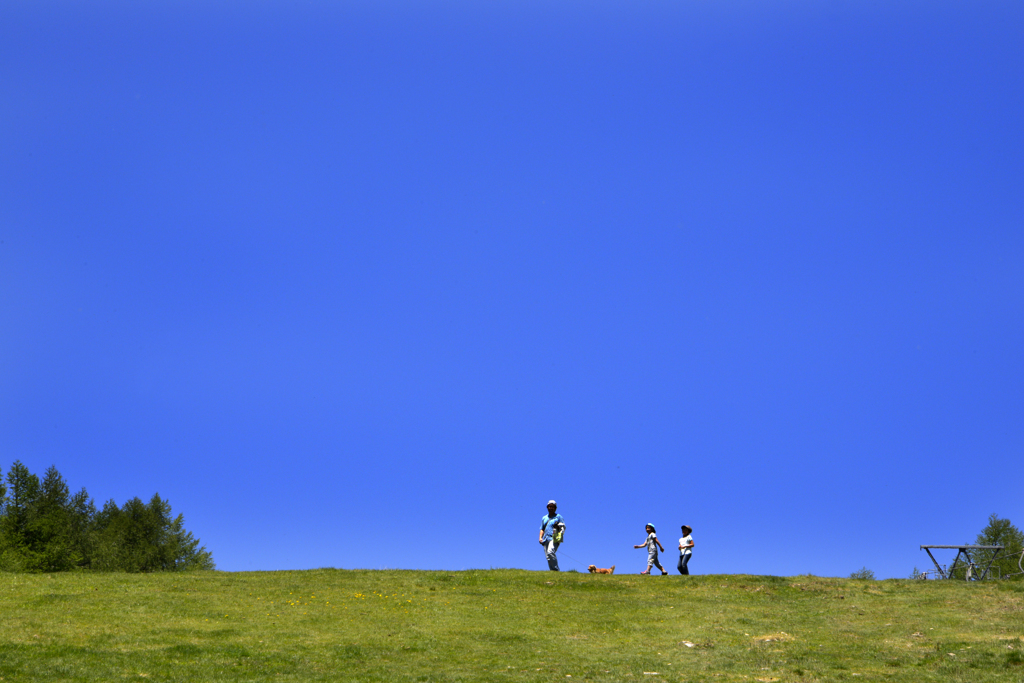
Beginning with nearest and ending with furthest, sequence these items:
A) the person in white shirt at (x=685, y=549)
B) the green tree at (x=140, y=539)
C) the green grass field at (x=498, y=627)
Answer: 1. the green grass field at (x=498, y=627)
2. the person in white shirt at (x=685, y=549)
3. the green tree at (x=140, y=539)

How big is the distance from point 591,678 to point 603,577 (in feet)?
41.2

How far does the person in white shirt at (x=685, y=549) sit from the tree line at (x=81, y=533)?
120 feet

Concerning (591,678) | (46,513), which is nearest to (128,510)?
(46,513)

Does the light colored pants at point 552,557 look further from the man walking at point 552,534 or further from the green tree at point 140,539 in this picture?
the green tree at point 140,539

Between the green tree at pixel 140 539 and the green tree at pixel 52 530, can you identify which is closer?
the green tree at pixel 52 530

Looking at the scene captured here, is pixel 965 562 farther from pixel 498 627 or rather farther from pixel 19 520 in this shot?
pixel 19 520

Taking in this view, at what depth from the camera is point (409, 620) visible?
2491cm

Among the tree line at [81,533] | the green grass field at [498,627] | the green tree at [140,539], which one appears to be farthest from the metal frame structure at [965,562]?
the green tree at [140,539]

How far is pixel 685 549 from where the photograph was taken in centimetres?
3319

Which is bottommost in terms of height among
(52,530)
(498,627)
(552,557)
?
(498,627)

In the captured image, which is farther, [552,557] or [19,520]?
[19,520]

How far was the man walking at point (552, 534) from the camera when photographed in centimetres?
3331

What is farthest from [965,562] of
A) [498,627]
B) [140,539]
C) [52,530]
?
[140,539]

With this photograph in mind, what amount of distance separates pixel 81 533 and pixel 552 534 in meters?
64.7
